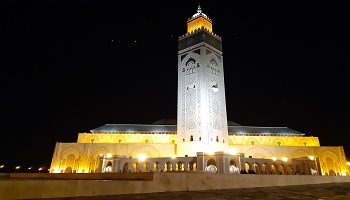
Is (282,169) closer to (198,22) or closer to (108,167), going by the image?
(108,167)

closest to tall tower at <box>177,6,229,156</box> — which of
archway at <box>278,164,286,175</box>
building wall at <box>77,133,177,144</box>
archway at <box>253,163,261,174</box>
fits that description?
archway at <box>253,163,261,174</box>

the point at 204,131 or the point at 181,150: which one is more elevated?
the point at 204,131

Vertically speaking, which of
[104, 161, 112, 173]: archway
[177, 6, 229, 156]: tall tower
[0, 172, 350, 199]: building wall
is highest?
[177, 6, 229, 156]: tall tower

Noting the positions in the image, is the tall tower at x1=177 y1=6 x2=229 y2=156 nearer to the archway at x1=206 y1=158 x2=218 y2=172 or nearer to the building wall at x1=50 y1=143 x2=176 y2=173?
the archway at x1=206 y1=158 x2=218 y2=172

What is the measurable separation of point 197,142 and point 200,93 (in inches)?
255

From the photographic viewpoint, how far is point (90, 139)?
3750cm

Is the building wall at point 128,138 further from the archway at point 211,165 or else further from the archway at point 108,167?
the archway at point 211,165

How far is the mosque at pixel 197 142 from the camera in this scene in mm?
27500

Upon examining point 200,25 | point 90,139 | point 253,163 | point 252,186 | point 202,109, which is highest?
point 200,25

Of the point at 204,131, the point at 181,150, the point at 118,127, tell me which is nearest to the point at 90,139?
the point at 118,127

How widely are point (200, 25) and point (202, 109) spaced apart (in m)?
A: 13.6

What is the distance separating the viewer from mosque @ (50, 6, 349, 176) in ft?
90.2

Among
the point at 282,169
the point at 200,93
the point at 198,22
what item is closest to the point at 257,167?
the point at 282,169

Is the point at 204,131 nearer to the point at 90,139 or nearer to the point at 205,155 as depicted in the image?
the point at 205,155
